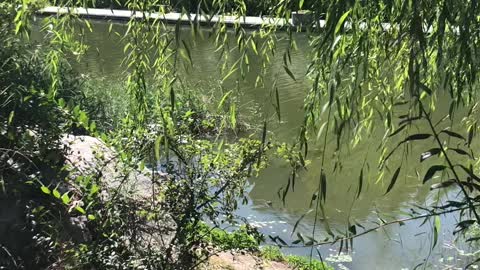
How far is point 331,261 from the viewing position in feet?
16.0

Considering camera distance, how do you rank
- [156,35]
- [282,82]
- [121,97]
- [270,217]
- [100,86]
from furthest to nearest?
[282,82] < [100,86] < [121,97] < [270,217] < [156,35]

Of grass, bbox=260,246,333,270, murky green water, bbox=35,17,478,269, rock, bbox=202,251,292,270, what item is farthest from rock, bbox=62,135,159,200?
grass, bbox=260,246,333,270

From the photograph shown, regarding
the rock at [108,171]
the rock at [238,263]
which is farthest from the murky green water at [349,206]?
the rock at [108,171]

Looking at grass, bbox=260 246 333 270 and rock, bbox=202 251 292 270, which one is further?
grass, bbox=260 246 333 270

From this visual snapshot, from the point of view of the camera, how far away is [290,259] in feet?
14.6

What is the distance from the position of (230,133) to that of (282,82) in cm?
365

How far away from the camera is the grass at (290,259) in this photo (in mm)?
4270

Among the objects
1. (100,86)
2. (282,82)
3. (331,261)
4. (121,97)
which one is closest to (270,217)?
(331,261)

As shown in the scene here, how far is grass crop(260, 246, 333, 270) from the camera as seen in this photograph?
4270 mm

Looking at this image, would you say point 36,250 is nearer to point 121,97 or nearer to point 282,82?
point 121,97

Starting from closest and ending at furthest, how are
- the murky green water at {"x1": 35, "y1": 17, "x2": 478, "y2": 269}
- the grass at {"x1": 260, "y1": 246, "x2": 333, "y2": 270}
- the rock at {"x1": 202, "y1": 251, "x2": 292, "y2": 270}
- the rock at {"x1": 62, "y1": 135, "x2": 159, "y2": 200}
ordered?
the rock at {"x1": 62, "y1": 135, "x2": 159, "y2": 200}
the rock at {"x1": 202, "y1": 251, "x2": 292, "y2": 270}
the grass at {"x1": 260, "y1": 246, "x2": 333, "y2": 270}
the murky green water at {"x1": 35, "y1": 17, "x2": 478, "y2": 269}

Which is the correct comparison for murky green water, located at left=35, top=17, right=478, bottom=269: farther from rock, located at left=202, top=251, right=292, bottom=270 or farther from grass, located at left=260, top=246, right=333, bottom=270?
rock, located at left=202, top=251, right=292, bottom=270

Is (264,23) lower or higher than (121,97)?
higher

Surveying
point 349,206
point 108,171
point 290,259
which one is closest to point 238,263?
point 290,259
